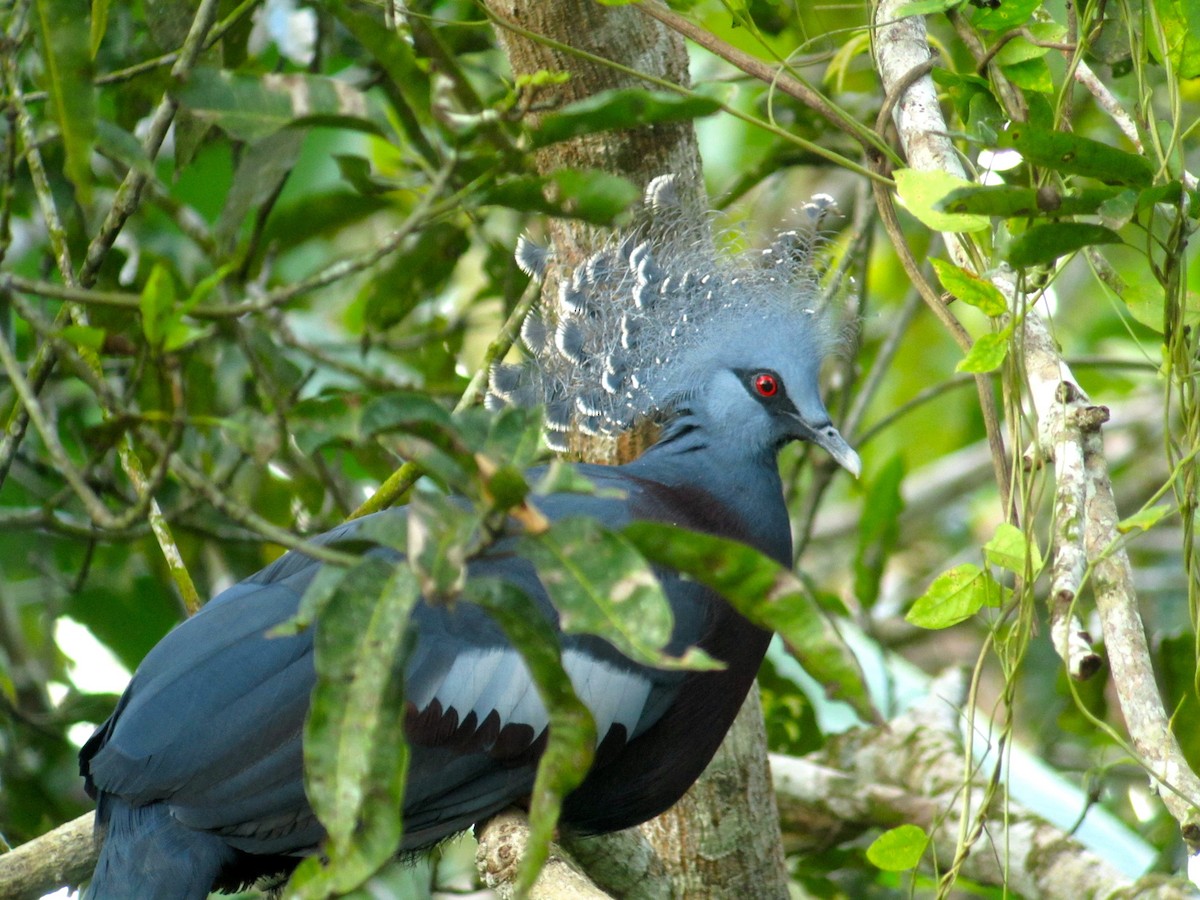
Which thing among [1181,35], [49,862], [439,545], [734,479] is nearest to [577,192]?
[439,545]

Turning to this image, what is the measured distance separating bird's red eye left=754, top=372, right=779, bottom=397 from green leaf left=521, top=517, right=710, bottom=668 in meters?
1.32

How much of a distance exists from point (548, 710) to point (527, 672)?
914 millimetres

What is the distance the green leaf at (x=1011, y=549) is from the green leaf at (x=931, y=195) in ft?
1.10

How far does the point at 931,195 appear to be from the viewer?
1300 mm

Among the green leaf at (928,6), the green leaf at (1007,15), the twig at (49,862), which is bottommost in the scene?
the twig at (49,862)

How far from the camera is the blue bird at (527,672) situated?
1816 millimetres

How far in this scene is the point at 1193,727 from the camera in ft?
8.07

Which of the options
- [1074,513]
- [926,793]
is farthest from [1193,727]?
[1074,513]

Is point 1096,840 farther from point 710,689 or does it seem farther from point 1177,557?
point 1177,557

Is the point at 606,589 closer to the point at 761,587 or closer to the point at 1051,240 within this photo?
the point at 761,587

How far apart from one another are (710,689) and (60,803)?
155cm

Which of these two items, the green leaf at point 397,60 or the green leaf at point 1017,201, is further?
the green leaf at point 1017,201

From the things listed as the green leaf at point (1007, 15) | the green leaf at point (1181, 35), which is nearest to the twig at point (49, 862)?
the green leaf at point (1007, 15)

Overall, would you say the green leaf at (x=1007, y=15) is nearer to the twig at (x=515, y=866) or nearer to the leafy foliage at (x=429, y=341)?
the leafy foliage at (x=429, y=341)
